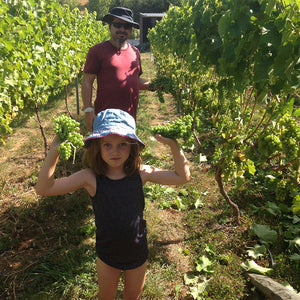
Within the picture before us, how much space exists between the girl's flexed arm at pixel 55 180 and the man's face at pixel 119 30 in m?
1.72

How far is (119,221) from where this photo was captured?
5.73ft

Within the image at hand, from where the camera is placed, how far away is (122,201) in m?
1.76

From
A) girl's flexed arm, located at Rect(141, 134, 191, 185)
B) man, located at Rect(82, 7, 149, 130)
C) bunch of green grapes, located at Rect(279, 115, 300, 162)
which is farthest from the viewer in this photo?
man, located at Rect(82, 7, 149, 130)

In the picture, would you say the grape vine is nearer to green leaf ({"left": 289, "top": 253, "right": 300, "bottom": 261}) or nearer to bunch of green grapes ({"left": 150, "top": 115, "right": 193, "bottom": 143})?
bunch of green grapes ({"left": 150, "top": 115, "right": 193, "bottom": 143})

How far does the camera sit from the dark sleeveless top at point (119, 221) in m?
1.75

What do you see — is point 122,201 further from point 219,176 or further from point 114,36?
point 114,36

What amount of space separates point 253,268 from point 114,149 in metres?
1.93

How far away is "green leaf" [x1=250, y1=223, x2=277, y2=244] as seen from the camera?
293 cm

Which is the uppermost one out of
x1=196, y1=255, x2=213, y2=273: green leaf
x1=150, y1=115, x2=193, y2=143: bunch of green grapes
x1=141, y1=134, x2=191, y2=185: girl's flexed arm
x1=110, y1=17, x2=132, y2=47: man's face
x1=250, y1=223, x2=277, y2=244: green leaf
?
x1=110, y1=17, x2=132, y2=47: man's face

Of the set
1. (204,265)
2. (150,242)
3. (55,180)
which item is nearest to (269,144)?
(204,265)

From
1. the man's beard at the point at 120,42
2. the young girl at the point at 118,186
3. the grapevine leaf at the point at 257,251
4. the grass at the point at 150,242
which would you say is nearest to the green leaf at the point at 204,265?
the grass at the point at 150,242

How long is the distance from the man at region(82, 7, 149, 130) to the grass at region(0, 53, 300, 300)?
1383 mm

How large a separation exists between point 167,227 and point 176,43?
305cm

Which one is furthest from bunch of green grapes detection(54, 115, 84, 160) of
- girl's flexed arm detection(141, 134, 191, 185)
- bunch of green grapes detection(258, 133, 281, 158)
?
bunch of green grapes detection(258, 133, 281, 158)
